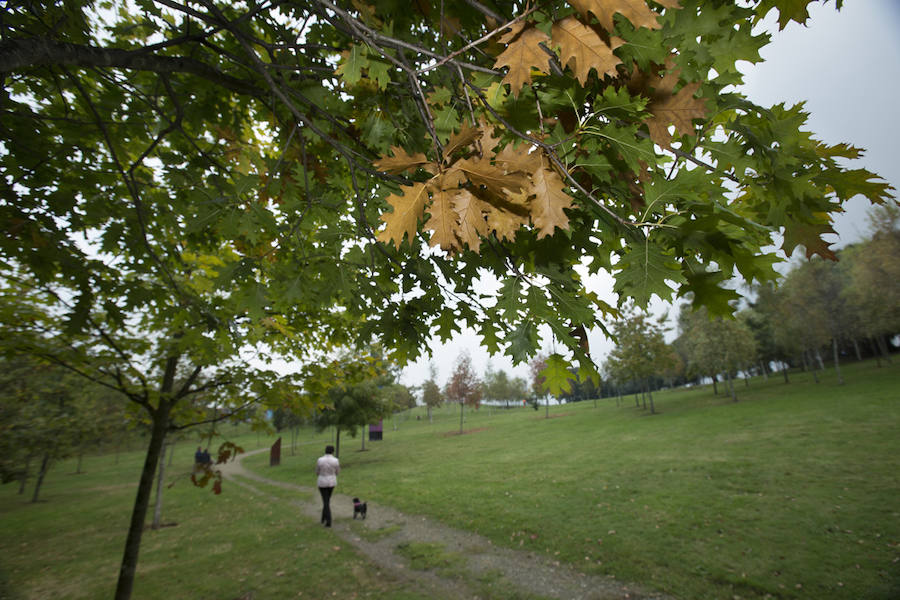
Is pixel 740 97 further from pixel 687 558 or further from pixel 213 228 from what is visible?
pixel 687 558

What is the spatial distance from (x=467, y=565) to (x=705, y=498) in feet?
21.8

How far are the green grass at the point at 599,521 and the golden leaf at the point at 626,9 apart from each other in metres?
7.42

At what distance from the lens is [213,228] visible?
14.4 ft

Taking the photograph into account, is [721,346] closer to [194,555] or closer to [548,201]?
[194,555]

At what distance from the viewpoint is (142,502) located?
5.95 m

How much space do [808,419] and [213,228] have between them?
25.0m

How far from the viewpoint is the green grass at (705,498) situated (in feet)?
19.2

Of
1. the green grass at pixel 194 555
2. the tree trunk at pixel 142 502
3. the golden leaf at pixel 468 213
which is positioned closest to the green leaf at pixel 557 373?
the golden leaf at pixel 468 213

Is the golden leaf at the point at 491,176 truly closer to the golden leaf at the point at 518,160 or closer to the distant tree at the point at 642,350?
the golden leaf at the point at 518,160

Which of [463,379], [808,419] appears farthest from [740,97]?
→ [463,379]

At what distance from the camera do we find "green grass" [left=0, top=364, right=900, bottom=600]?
20.1 feet

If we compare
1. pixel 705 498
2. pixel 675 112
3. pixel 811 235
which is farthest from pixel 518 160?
pixel 705 498

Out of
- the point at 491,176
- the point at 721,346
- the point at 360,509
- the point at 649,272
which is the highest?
the point at 721,346

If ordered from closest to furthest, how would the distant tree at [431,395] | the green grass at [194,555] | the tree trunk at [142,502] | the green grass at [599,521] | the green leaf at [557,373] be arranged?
the green leaf at [557,373]
the tree trunk at [142,502]
the green grass at [599,521]
the green grass at [194,555]
the distant tree at [431,395]
